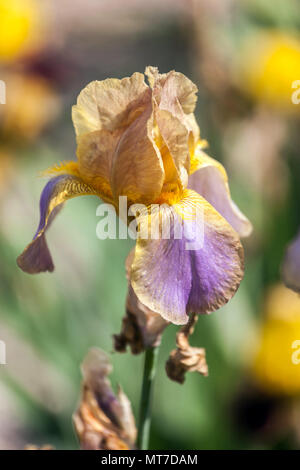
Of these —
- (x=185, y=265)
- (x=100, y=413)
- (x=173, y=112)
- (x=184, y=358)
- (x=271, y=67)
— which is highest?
(x=271, y=67)

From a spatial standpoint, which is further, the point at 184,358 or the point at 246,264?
the point at 246,264

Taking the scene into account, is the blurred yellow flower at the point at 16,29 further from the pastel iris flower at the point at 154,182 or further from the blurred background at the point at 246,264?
the pastel iris flower at the point at 154,182

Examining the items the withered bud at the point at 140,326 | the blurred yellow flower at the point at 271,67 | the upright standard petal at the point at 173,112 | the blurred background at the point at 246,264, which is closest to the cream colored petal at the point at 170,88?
the upright standard petal at the point at 173,112

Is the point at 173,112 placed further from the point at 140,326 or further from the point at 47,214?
the point at 140,326

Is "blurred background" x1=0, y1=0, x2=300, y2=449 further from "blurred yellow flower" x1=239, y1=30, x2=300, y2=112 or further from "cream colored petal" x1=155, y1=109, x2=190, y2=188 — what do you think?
"cream colored petal" x1=155, y1=109, x2=190, y2=188

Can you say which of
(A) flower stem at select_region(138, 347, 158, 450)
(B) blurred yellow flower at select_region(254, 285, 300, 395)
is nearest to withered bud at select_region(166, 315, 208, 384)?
(A) flower stem at select_region(138, 347, 158, 450)

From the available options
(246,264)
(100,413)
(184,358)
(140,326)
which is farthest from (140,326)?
(246,264)
